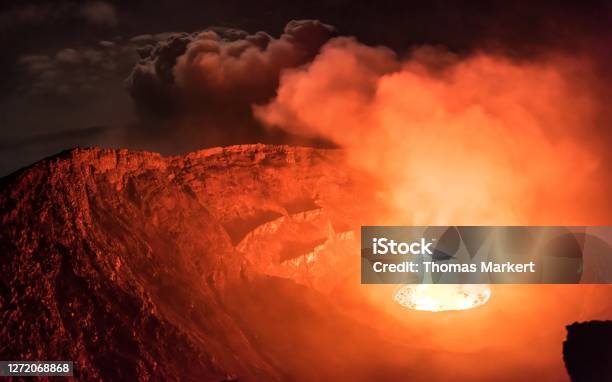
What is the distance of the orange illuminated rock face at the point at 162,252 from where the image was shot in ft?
150

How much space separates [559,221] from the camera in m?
74.8

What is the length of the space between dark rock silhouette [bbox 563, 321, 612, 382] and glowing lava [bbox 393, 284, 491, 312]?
38063 millimetres

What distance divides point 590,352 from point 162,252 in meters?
34.9

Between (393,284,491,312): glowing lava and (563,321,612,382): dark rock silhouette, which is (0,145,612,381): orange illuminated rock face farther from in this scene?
(563,321,612,382): dark rock silhouette

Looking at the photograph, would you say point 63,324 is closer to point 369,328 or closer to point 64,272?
point 64,272

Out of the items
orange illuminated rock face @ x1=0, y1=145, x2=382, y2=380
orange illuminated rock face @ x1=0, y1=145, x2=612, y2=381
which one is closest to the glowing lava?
orange illuminated rock face @ x1=0, y1=145, x2=612, y2=381

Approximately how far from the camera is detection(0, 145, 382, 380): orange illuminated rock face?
150ft

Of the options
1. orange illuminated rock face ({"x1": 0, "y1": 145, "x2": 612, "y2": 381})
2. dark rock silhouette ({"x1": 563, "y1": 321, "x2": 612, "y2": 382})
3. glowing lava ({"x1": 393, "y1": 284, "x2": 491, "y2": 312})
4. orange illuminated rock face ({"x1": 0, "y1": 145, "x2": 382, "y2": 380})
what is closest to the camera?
dark rock silhouette ({"x1": 563, "y1": 321, "x2": 612, "y2": 382})

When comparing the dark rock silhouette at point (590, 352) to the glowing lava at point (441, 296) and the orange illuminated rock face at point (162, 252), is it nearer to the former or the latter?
the orange illuminated rock face at point (162, 252)

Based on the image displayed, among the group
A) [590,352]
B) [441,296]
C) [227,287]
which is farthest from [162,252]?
[590,352]

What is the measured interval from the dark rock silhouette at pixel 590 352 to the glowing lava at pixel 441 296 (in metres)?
38.1

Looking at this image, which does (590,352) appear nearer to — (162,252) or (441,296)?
(162,252)

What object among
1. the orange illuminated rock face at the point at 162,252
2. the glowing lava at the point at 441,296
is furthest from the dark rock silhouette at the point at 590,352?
the glowing lava at the point at 441,296

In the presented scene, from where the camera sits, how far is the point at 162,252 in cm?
5738
